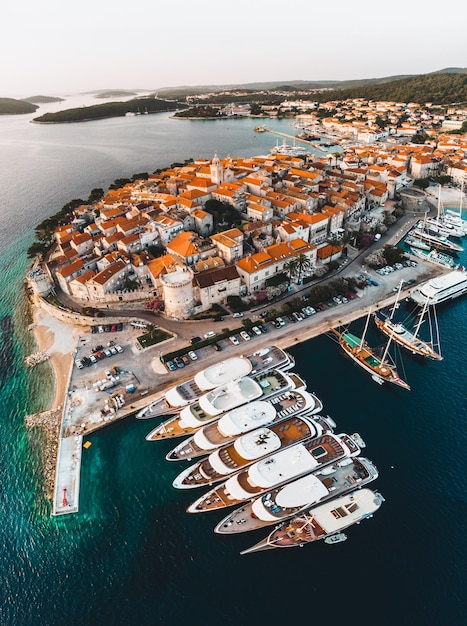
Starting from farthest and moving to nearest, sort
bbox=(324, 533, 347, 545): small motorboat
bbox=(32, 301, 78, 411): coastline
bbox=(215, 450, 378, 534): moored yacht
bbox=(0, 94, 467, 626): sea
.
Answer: bbox=(32, 301, 78, 411): coastline < bbox=(215, 450, 378, 534): moored yacht < bbox=(324, 533, 347, 545): small motorboat < bbox=(0, 94, 467, 626): sea

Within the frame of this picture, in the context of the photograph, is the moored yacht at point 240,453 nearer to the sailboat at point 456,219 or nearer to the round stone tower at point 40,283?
the round stone tower at point 40,283

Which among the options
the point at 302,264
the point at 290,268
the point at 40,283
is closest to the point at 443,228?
the point at 302,264

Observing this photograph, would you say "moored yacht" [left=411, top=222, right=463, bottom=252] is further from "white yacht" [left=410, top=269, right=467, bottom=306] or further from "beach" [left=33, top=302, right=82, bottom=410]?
"beach" [left=33, top=302, right=82, bottom=410]

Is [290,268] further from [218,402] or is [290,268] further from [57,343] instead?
[57,343]

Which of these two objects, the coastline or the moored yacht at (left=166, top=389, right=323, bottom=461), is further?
Answer: the coastline

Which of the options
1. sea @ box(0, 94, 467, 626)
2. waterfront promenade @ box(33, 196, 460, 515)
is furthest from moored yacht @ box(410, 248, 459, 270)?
sea @ box(0, 94, 467, 626)

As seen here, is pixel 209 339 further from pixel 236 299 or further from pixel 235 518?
pixel 235 518

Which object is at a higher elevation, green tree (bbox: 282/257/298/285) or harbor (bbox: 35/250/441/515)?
green tree (bbox: 282/257/298/285)
